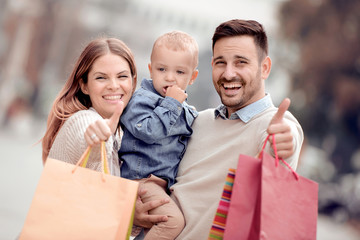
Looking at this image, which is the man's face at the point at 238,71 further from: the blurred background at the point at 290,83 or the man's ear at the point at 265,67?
the blurred background at the point at 290,83

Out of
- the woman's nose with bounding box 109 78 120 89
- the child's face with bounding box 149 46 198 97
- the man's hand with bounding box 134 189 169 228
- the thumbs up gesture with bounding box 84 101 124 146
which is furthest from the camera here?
the child's face with bounding box 149 46 198 97

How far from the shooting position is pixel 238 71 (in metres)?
2.88

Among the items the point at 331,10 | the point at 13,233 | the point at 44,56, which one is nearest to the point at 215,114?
the point at 13,233

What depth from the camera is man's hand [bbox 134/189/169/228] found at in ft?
9.20

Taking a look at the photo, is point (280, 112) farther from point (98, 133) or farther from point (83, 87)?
point (83, 87)

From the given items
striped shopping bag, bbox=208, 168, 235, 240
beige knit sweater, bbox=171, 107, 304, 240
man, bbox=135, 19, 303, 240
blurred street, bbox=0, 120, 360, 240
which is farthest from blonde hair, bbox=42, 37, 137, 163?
blurred street, bbox=0, 120, 360, 240

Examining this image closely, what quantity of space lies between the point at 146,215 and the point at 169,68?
36.4 inches

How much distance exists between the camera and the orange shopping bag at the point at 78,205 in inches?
90.0

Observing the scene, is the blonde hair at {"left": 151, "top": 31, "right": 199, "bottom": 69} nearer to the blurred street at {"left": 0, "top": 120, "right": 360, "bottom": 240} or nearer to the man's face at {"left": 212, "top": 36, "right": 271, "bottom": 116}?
the man's face at {"left": 212, "top": 36, "right": 271, "bottom": 116}

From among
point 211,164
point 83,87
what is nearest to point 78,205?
point 211,164

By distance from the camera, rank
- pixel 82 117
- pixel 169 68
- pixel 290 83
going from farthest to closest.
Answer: pixel 290 83
pixel 169 68
pixel 82 117

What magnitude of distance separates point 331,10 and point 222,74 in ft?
47.2

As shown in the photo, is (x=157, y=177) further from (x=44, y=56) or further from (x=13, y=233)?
(x=44, y=56)

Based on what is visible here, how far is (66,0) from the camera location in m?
32.5
